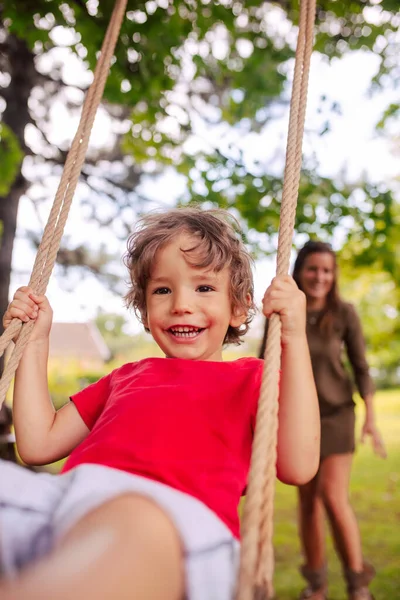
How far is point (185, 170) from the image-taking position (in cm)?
451

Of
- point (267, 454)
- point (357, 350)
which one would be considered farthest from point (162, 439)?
point (357, 350)

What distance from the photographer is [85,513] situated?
3.26 feet

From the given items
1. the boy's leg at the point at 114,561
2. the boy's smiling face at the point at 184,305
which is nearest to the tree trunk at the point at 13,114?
the boy's smiling face at the point at 184,305

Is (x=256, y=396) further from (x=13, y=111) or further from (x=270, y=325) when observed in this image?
(x=13, y=111)

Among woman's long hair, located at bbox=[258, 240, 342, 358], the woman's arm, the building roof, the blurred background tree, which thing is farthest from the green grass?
the building roof

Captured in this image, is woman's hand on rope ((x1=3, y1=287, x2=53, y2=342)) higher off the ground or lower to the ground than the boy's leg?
higher

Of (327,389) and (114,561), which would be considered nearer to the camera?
(114,561)

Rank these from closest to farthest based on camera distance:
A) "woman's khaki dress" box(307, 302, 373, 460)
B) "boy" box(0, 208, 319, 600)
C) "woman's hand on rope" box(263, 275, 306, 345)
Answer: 1. "boy" box(0, 208, 319, 600)
2. "woman's hand on rope" box(263, 275, 306, 345)
3. "woman's khaki dress" box(307, 302, 373, 460)

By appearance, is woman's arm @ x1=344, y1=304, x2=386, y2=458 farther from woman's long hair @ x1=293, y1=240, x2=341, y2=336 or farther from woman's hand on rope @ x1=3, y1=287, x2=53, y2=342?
woman's hand on rope @ x1=3, y1=287, x2=53, y2=342

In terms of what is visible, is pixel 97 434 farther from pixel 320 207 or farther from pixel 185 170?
pixel 185 170

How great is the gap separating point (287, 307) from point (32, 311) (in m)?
0.63

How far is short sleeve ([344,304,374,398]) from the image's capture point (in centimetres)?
292

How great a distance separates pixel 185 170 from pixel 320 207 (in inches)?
48.4

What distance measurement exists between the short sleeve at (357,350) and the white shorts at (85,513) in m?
1.96
